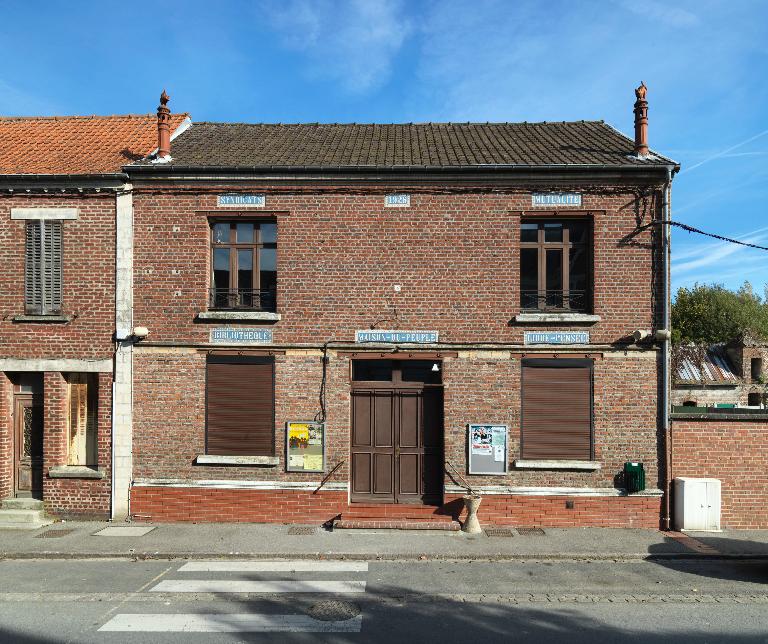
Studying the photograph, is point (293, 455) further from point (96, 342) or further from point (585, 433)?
point (585, 433)

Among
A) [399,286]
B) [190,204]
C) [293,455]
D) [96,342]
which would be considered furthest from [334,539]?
→ [190,204]

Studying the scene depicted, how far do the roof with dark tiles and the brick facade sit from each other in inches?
29.6

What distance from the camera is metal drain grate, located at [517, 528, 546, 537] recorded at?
10.6 meters

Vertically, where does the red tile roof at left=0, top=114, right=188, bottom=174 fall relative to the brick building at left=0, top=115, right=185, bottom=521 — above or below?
above

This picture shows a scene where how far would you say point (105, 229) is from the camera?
11859mm

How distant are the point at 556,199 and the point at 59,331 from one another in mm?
10424

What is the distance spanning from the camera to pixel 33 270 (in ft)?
38.9

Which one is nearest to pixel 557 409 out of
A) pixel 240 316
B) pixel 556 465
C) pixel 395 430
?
pixel 556 465

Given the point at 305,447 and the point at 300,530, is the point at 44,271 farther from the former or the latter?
the point at 300,530

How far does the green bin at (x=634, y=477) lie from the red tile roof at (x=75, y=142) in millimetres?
11926

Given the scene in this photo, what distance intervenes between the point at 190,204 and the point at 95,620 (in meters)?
7.76

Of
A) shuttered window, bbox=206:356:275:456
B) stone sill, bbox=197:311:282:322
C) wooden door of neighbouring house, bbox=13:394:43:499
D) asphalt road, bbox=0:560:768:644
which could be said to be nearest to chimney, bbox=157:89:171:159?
stone sill, bbox=197:311:282:322

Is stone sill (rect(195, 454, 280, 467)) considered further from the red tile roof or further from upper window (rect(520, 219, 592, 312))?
the red tile roof

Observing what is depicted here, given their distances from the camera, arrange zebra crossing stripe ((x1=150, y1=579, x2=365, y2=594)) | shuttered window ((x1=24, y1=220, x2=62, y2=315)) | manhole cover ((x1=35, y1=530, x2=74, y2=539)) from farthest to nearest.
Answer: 1. shuttered window ((x1=24, y1=220, x2=62, y2=315))
2. manhole cover ((x1=35, y1=530, x2=74, y2=539))
3. zebra crossing stripe ((x1=150, y1=579, x2=365, y2=594))
